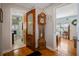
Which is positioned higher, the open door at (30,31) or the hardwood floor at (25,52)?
the open door at (30,31)

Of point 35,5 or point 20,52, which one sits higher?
point 35,5

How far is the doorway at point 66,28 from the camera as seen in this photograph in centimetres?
135

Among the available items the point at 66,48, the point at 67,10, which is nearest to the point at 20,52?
the point at 66,48

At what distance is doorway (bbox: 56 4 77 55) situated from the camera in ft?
4.43

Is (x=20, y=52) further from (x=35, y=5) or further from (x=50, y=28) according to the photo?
(x=35, y=5)

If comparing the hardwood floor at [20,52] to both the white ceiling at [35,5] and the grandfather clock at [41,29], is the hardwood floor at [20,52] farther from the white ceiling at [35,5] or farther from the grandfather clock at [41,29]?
the white ceiling at [35,5]

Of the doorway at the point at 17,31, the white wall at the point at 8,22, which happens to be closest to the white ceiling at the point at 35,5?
the white wall at the point at 8,22

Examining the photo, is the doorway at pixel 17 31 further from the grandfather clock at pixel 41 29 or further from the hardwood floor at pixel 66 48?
the hardwood floor at pixel 66 48

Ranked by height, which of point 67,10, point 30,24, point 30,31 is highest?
point 67,10

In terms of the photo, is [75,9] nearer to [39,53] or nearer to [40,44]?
[40,44]

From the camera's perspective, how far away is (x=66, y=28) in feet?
4.48

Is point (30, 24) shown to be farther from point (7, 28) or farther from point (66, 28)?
point (66, 28)

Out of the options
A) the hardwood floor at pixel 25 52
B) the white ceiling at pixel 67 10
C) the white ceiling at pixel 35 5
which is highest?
the white ceiling at pixel 35 5

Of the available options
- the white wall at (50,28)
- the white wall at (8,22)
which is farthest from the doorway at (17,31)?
the white wall at (50,28)
